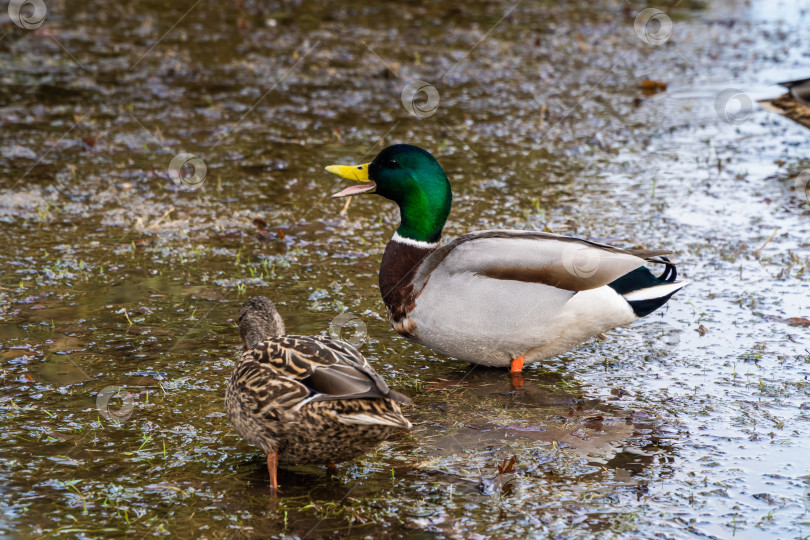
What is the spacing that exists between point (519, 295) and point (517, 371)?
0.48 meters

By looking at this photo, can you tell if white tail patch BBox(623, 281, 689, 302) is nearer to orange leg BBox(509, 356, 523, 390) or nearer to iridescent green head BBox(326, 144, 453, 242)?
orange leg BBox(509, 356, 523, 390)

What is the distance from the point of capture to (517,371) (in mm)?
4910

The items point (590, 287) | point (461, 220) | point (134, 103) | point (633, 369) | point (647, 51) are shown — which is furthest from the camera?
point (647, 51)

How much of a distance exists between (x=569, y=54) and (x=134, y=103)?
16.2 feet

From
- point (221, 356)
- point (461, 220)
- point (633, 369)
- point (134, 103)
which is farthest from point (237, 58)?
point (633, 369)

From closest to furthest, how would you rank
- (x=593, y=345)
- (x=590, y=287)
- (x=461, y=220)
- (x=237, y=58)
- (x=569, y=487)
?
(x=569, y=487)
(x=590, y=287)
(x=593, y=345)
(x=461, y=220)
(x=237, y=58)

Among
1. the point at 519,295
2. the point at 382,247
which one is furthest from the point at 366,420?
the point at 382,247

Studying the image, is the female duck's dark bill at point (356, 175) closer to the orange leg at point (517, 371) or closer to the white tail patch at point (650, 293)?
the orange leg at point (517, 371)

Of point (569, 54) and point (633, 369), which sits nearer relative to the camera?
point (633, 369)

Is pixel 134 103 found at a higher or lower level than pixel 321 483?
higher

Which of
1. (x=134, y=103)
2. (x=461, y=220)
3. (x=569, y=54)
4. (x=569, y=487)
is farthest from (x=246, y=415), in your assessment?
(x=569, y=54)

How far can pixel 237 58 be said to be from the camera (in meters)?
10.6

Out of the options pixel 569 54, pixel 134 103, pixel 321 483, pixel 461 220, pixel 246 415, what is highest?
pixel 569 54

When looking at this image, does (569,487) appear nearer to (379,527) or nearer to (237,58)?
(379,527)
